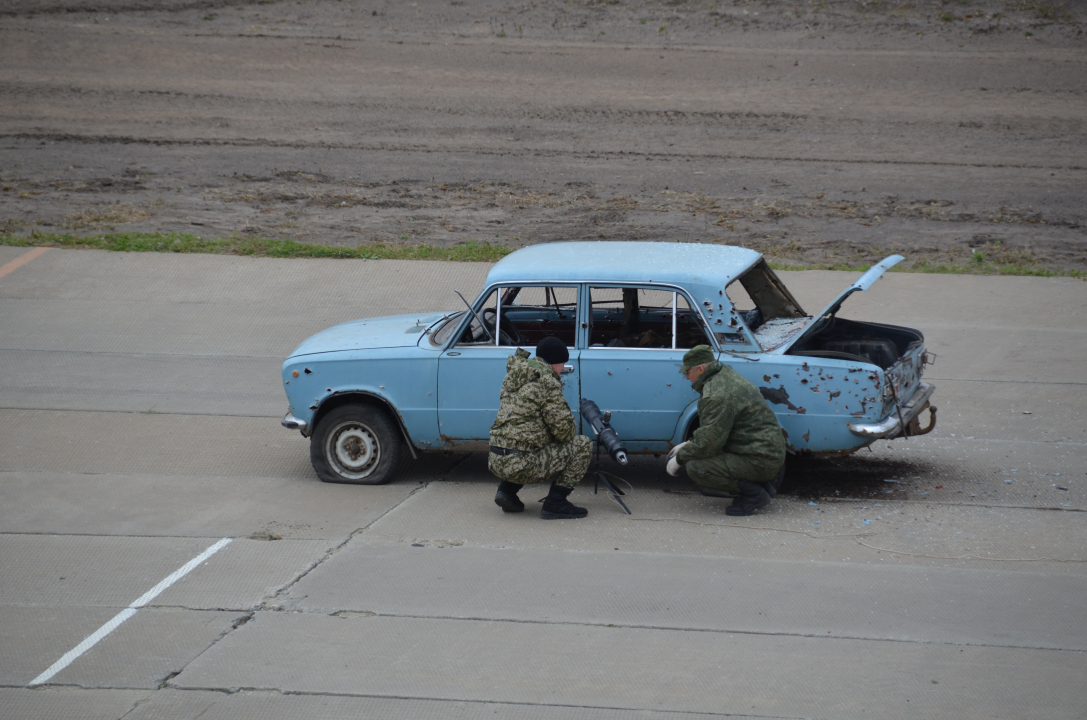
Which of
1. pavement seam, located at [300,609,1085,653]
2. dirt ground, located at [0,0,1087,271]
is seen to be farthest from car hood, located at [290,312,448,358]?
dirt ground, located at [0,0,1087,271]

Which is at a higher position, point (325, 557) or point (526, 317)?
point (526, 317)

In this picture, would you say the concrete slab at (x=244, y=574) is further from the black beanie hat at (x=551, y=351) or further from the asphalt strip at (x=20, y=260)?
the asphalt strip at (x=20, y=260)

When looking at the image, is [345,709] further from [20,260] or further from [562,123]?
[562,123]

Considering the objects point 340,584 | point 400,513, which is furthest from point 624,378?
point 340,584

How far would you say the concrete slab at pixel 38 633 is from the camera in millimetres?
5137

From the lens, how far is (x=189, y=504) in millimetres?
7426

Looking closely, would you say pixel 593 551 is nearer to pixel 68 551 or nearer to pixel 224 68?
pixel 68 551

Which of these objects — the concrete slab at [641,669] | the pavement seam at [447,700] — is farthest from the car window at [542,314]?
the pavement seam at [447,700]

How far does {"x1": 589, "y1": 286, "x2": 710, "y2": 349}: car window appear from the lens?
24.9 ft

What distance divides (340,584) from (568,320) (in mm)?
3071

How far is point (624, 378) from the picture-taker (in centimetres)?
729

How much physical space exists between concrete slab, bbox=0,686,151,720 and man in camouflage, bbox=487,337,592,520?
2.69m

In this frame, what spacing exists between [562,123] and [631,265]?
14.1m

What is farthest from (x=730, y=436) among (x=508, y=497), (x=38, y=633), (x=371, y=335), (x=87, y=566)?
(x=38, y=633)
